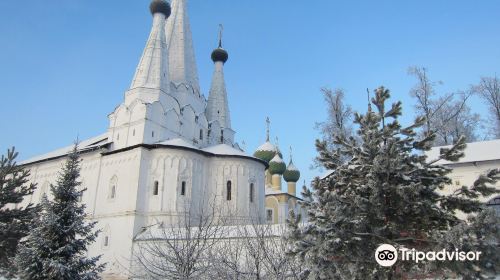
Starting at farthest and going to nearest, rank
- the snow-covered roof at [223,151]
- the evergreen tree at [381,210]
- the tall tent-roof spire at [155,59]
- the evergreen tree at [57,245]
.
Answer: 1. the tall tent-roof spire at [155,59]
2. the snow-covered roof at [223,151]
3. the evergreen tree at [57,245]
4. the evergreen tree at [381,210]

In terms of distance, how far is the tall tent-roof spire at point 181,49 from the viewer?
89.8 ft

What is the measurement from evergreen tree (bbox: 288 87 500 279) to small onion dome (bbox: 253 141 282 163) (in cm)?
2919

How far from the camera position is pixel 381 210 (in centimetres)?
509

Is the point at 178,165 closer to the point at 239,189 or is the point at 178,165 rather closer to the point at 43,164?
the point at 239,189

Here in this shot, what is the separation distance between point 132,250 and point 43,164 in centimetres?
1124

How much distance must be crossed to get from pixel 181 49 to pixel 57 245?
Answer: 20.6 meters

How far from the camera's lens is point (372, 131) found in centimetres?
532

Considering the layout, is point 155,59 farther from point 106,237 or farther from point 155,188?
point 106,237

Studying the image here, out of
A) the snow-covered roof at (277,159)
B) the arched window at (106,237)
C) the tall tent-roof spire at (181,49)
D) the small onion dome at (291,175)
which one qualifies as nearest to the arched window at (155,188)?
the arched window at (106,237)

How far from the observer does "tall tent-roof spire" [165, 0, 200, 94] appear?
2738cm

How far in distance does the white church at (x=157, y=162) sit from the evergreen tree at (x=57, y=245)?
803 centimetres

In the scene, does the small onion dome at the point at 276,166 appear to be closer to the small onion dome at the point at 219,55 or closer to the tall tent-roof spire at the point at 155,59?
the small onion dome at the point at 219,55

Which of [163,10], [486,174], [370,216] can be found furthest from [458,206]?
[163,10]

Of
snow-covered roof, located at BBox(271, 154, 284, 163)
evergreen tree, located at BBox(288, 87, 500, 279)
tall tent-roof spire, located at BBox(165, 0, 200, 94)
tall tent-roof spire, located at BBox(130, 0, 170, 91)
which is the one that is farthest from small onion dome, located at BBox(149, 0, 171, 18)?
evergreen tree, located at BBox(288, 87, 500, 279)
